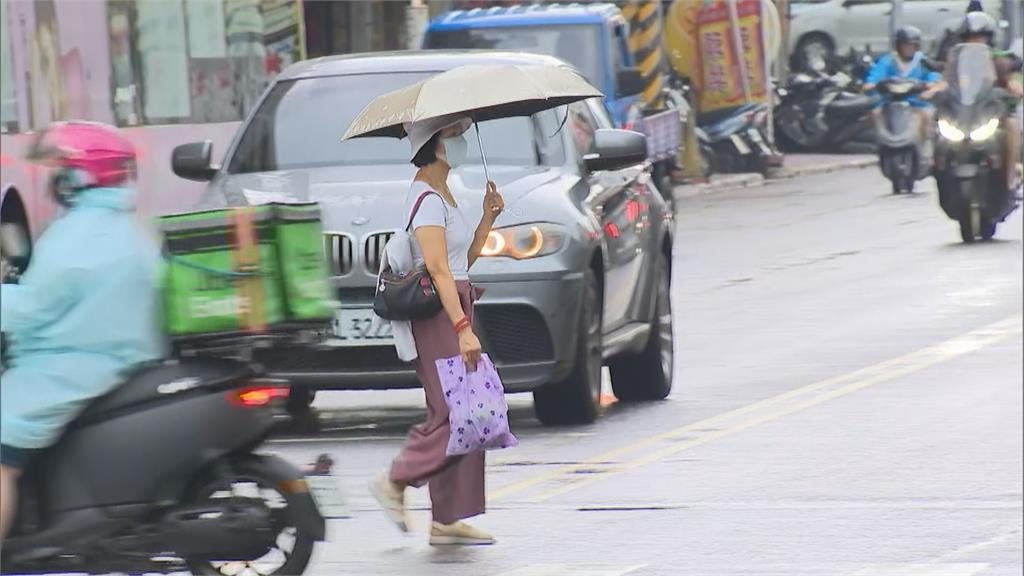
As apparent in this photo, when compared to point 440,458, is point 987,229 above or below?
below

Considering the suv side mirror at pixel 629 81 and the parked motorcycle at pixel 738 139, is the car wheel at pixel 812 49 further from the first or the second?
the suv side mirror at pixel 629 81

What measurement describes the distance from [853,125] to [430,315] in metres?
31.6

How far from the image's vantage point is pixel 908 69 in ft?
97.6


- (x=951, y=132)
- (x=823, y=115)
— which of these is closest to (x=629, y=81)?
(x=951, y=132)

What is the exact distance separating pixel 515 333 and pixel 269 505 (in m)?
4.10

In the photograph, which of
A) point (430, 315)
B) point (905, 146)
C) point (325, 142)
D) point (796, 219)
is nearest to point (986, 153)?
point (796, 219)

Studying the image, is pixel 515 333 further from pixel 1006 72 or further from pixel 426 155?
pixel 1006 72

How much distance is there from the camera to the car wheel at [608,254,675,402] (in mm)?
13328

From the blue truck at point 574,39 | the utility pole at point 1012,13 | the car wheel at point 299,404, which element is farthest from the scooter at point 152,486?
the utility pole at point 1012,13

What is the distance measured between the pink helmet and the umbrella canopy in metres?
1.52

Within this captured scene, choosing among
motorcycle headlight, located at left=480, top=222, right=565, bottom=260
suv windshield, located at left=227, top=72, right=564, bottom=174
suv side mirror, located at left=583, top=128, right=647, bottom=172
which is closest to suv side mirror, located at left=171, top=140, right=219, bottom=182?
suv windshield, located at left=227, top=72, right=564, bottom=174

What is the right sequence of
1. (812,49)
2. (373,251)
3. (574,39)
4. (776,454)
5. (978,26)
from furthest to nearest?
(812,49) → (574,39) → (978,26) → (373,251) → (776,454)

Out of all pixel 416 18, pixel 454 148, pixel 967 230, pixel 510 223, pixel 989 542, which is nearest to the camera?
pixel 989 542

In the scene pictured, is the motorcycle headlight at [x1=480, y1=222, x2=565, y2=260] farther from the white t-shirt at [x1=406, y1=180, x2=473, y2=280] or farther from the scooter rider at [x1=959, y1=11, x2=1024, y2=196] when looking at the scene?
the scooter rider at [x1=959, y1=11, x2=1024, y2=196]
